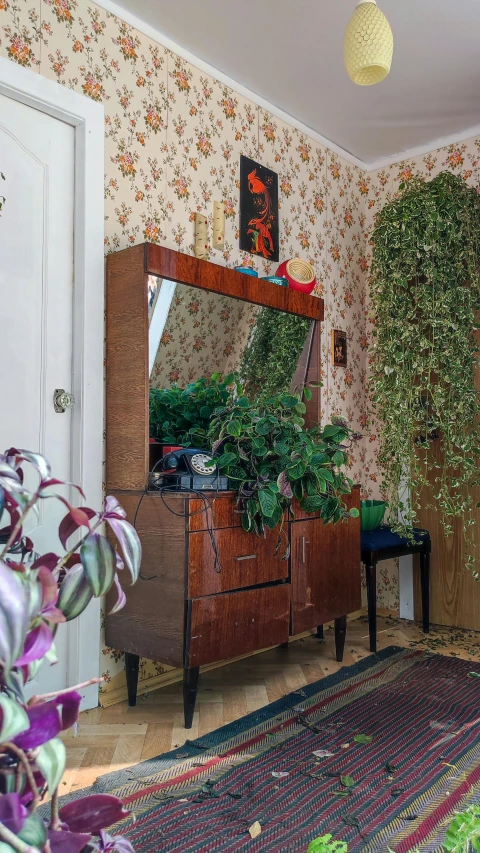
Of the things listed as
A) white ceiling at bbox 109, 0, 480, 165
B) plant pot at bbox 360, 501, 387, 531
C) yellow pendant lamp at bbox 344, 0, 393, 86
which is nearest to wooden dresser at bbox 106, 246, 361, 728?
plant pot at bbox 360, 501, 387, 531

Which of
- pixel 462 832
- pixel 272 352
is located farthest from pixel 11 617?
pixel 272 352

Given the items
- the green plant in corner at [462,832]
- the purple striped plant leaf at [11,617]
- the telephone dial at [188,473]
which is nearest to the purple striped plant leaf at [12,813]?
the purple striped plant leaf at [11,617]

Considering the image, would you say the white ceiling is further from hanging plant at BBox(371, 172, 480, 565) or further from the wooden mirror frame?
the wooden mirror frame

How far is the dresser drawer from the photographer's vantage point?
213 centimetres

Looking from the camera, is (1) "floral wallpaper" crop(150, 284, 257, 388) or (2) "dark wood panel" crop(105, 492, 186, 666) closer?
(2) "dark wood panel" crop(105, 492, 186, 666)

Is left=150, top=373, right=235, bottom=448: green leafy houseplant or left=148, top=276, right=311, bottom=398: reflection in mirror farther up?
left=148, top=276, right=311, bottom=398: reflection in mirror

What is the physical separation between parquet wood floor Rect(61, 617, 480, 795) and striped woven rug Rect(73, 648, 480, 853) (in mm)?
84

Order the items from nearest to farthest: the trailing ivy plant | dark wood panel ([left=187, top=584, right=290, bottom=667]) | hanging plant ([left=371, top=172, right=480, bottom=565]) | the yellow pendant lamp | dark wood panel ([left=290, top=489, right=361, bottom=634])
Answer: the yellow pendant lamp, dark wood panel ([left=187, top=584, right=290, bottom=667]), dark wood panel ([left=290, top=489, right=361, bottom=634]), the trailing ivy plant, hanging plant ([left=371, top=172, right=480, bottom=565])

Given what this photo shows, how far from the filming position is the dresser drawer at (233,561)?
2133 millimetres

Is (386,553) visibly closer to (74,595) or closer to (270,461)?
(270,461)

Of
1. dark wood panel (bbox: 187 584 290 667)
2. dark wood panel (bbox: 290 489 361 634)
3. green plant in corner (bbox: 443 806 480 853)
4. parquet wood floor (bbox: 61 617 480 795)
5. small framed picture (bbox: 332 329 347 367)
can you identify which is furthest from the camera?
small framed picture (bbox: 332 329 347 367)

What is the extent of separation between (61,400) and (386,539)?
5.91 feet

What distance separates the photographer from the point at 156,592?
219cm

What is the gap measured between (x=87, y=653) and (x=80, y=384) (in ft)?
3.27
